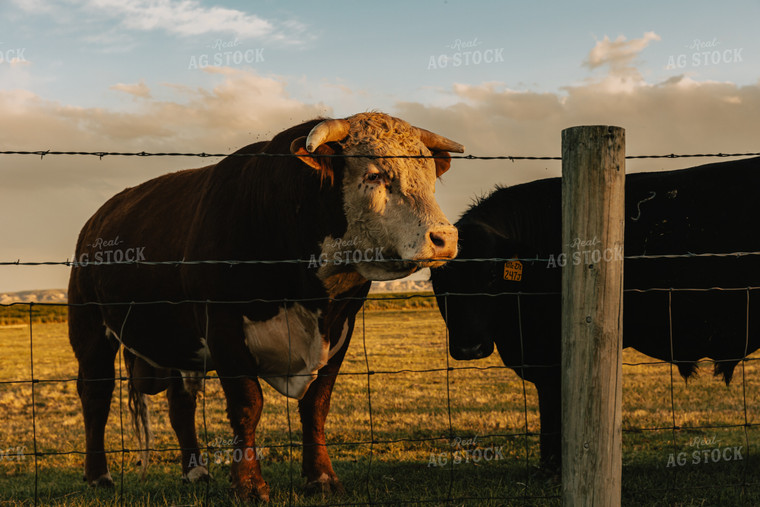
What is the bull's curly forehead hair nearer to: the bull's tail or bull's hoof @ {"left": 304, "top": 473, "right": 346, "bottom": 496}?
bull's hoof @ {"left": 304, "top": 473, "right": 346, "bottom": 496}

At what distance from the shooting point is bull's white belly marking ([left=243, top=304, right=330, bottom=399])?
438 cm

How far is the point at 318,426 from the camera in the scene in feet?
16.2

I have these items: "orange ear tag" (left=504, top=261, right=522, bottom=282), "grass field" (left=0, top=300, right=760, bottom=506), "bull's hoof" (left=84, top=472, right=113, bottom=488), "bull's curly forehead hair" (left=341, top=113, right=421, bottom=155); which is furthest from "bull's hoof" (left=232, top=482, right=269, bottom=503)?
"orange ear tag" (left=504, top=261, right=522, bottom=282)

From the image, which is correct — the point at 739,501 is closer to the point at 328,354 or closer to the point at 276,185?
the point at 328,354

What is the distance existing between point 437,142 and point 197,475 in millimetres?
3163

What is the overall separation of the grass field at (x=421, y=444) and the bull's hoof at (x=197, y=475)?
0.11m

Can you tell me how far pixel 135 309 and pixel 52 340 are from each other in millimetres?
26831

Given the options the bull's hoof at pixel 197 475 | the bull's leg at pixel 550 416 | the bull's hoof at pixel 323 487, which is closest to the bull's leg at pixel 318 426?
the bull's hoof at pixel 323 487

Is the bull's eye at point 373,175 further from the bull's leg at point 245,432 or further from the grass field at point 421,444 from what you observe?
the bull's leg at point 245,432

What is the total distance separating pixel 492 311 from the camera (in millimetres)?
5293

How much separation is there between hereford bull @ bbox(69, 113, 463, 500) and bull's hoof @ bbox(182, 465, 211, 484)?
2.94 ft

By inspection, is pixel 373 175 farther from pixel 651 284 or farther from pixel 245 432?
pixel 651 284

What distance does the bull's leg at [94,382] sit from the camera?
5.69 meters

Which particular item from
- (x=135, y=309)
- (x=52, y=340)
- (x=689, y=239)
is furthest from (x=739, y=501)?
(x=52, y=340)
